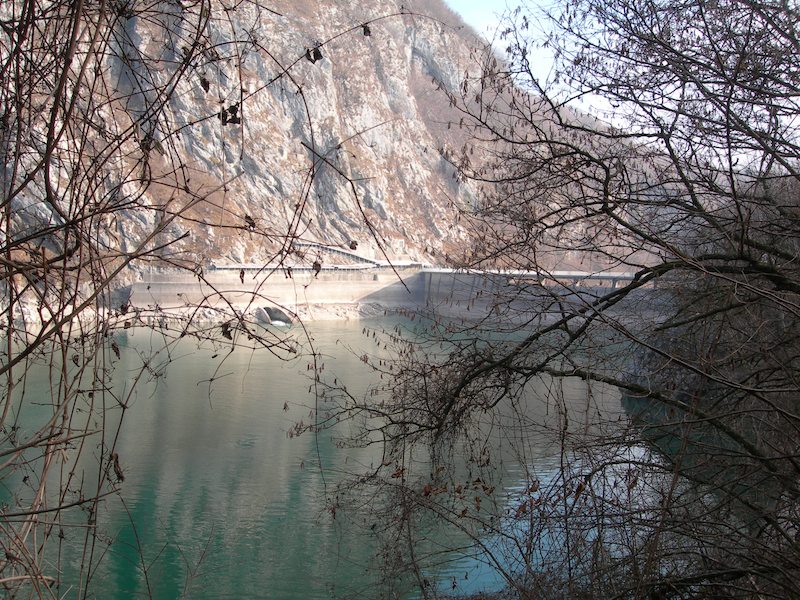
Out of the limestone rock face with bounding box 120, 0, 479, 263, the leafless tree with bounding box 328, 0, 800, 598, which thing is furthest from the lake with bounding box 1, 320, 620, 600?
the limestone rock face with bounding box 120, 0, 479, 263

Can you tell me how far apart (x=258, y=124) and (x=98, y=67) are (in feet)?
152

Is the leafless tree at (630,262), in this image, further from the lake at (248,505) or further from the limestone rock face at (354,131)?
the limestone rock face at (354,131)

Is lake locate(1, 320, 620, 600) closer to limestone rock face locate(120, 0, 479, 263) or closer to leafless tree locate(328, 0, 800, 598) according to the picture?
leafless tree locate(328, 0, 800, 598)

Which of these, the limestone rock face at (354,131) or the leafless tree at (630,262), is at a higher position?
the limestone rock face at (354,131)

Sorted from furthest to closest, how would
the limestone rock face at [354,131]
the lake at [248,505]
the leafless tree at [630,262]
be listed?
the limestone rock face at [354,131] → the lake at [248,505] → the leafless tree at [630,262]

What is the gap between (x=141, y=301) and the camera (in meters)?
30.1

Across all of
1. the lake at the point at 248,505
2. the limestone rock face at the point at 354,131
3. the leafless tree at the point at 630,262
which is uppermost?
the limestone rock face at the point at 354,131

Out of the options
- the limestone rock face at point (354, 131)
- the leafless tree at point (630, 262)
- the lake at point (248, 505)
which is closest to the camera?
the leafless tree at point (630, 262)

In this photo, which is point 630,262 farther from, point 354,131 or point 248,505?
point 354,131

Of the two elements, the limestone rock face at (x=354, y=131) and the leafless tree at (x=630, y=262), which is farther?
the limestone rock face at (x=354, y=131)

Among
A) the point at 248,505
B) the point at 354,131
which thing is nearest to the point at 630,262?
the point at 248,505

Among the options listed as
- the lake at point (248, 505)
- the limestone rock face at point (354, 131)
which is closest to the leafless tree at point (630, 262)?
the lake at point (248, 505)

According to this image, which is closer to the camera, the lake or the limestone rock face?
the lake

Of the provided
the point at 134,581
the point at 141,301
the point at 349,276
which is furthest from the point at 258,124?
the point at 134,581
